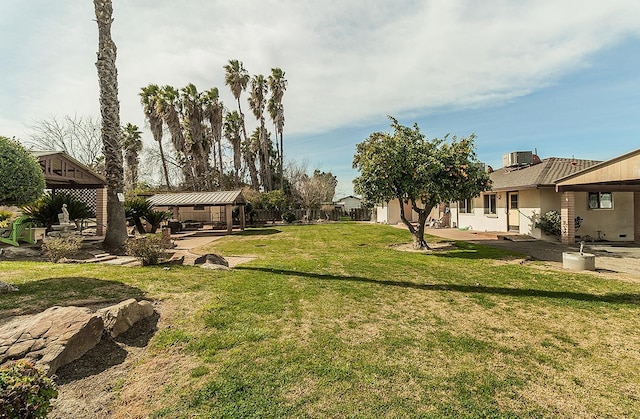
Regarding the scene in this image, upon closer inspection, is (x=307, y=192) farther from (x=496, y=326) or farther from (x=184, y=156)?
(x=496, y=326)

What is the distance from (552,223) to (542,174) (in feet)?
8.69

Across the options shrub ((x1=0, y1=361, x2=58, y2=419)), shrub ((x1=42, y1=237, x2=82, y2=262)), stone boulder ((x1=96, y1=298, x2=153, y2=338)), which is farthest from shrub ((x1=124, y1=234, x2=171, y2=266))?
shrub ((x1=0, y1=361, x2=58, y2=419))

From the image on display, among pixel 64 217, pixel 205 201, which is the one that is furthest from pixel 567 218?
pixel 205 201

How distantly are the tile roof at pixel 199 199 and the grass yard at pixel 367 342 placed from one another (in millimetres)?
13921

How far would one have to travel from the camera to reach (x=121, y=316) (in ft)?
13.5

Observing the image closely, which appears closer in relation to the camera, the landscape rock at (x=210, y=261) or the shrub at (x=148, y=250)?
the shrub at (x=148, y=250)

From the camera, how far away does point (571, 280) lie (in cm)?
724

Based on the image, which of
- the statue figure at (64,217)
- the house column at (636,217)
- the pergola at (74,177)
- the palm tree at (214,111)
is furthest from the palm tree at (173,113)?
the house column at (636,217)

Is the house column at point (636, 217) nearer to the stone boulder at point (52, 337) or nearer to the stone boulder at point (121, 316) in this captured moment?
the stone boulder at point (121, 316)

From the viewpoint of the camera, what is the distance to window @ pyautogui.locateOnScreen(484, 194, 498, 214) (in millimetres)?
18828

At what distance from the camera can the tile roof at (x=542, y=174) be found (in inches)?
570

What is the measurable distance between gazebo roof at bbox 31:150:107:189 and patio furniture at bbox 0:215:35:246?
156 centimetres

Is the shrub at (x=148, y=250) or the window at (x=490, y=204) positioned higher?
the window at (x=490, y=204)

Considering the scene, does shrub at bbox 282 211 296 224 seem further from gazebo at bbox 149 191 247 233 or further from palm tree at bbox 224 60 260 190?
palm tree at bbox 224 60 260 190
